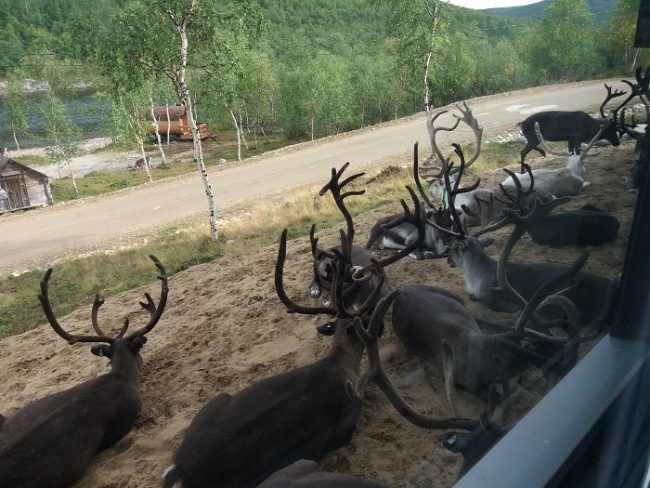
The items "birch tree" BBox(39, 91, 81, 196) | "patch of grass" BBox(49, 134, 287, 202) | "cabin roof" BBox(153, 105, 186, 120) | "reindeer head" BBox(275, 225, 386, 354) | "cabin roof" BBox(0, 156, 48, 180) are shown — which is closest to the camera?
"reindeer head" BBox(275, 225, 386, 354)

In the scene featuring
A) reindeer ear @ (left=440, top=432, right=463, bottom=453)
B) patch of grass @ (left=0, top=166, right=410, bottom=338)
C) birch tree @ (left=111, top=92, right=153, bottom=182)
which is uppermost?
birch tree @ (left=111, top=92, right=153, bottom=182)

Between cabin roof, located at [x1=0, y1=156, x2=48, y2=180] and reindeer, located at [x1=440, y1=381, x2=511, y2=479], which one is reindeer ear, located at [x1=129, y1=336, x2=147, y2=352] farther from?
cabin roof, located at [x1=0, y1=156, x2=48, y2=180]

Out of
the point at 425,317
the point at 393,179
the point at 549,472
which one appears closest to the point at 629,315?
the point at 549,472

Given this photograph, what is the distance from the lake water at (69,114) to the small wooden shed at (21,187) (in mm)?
4076

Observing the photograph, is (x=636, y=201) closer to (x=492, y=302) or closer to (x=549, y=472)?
(x=549, y=472)

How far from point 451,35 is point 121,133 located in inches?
737

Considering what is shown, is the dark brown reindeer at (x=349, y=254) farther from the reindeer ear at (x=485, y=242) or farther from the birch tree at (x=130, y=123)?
the birch tree at (x=130, y=123)

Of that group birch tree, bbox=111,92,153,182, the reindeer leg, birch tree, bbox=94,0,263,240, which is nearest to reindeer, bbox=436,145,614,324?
the reindeer leg

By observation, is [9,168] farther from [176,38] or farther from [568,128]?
[568,128]

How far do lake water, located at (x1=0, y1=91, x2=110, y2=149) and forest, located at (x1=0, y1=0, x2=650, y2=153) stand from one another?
0.18 m

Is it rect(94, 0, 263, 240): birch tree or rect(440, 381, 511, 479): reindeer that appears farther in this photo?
rect(94, 0, 263, 240): birch tree

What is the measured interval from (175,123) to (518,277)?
36087 millimetres

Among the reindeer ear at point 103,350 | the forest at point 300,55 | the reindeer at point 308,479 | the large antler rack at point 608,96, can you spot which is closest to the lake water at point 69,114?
the forest at point 300,55

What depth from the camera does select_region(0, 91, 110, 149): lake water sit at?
2631 centimetres
